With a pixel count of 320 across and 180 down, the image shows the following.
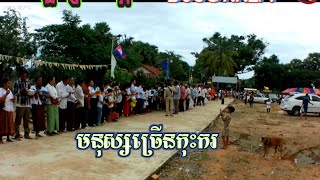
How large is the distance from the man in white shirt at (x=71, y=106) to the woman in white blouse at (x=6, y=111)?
6.28 ft

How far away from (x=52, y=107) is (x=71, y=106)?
0.87m

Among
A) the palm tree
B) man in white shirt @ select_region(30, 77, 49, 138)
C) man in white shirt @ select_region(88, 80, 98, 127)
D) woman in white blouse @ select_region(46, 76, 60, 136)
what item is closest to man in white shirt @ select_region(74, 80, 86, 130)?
man in white shirt @ select_region(88, 80, 98, 127)

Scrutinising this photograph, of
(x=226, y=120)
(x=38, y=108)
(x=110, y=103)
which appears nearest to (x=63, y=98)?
(x=38, y=108)

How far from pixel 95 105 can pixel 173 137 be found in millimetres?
3257

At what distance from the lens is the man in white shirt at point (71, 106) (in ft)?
33.5

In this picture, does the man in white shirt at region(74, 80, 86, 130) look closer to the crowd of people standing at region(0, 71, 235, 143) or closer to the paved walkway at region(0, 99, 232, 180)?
the crowd of people standing at region(0, 71, 235, 143)

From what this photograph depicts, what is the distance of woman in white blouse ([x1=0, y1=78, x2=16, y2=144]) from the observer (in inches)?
324

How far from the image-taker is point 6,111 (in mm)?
8352

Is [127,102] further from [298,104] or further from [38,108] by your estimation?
[298,104]

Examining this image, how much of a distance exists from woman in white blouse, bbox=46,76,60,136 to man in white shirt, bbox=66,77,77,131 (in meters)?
0.56

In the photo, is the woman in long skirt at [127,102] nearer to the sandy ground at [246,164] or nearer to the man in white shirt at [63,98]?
the man in white shirt at [63,98]

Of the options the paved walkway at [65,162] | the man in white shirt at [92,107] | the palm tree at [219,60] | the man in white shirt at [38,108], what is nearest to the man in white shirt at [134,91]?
the man in white shirt at [92,107]

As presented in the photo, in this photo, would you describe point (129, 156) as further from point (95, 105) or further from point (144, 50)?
point (144, 50)

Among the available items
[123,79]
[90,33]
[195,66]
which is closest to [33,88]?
[123,79]
